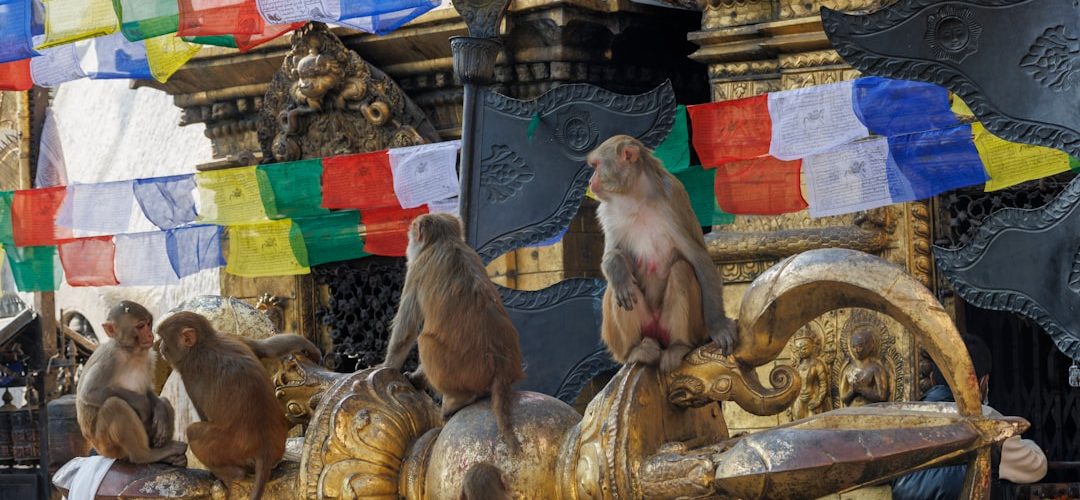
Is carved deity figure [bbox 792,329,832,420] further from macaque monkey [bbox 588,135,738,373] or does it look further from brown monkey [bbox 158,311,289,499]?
brown monkey [bbox 158,311,289,499]

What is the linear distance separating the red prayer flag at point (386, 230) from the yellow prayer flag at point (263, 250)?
1.62 ft

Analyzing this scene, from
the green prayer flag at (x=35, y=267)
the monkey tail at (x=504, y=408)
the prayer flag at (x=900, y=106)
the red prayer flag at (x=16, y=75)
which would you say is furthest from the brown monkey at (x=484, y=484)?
the green prayer flag at (x=35, y=267)

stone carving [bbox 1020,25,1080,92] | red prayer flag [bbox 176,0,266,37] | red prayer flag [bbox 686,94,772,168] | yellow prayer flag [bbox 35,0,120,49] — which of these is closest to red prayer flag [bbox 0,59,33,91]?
yellow prayer flag [bbox 35,0,120,49]

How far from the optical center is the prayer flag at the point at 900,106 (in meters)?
6.37

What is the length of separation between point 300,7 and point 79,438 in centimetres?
361

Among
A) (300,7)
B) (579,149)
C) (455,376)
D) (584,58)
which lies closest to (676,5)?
(584,58)

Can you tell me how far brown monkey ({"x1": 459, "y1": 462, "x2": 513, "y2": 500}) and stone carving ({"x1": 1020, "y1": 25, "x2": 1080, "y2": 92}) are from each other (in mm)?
2304

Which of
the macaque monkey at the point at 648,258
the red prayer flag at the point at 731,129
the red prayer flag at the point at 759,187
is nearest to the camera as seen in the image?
the macaque monkey at the point at 648,258

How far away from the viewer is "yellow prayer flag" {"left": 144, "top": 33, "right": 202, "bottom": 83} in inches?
332

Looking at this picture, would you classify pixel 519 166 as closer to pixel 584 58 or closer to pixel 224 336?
pixel 224 336

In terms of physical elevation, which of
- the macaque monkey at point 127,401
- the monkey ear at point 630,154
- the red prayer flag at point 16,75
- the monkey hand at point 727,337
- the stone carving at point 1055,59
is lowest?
the macaque monkey at point 127,401

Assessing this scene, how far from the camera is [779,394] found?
309 centimetres

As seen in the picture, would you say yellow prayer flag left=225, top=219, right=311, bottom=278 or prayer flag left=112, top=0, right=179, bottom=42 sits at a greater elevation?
prayer flag left=112, top=0, right=179, bottom=42

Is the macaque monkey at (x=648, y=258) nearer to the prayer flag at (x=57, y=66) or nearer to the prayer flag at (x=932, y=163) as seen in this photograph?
the prayer flag at (x=932, y=163)
